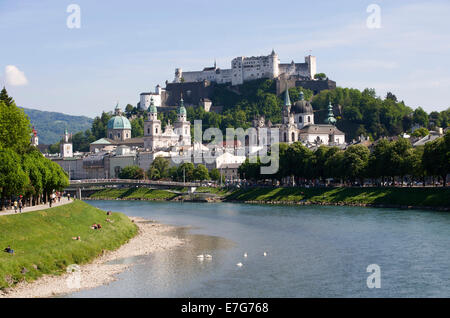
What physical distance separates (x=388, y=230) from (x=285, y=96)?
12804cm

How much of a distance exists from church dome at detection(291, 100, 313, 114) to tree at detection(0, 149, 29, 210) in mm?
129656

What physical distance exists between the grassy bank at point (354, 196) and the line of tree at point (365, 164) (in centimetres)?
218

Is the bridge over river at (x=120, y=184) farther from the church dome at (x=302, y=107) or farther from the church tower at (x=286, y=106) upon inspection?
the church dome at (x=302, y=107)

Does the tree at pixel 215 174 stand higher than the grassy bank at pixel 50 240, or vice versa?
the tree at pixel 215 174

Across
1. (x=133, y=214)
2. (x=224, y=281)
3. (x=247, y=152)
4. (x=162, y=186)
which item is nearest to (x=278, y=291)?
(x=224, y=281)

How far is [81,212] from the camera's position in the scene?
59.7 meters

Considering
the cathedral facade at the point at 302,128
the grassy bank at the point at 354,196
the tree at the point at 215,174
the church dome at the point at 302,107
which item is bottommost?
the grassy bank at the point at 354,196

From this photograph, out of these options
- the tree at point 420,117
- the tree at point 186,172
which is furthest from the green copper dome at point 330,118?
the tree at point 186,172

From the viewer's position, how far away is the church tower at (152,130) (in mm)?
189750

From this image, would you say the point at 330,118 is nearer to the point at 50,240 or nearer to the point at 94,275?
the point at 50,240

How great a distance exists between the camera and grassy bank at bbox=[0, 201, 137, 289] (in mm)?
36812

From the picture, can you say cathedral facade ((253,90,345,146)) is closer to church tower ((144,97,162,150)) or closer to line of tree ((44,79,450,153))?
line of tree ((44,79,450,153))

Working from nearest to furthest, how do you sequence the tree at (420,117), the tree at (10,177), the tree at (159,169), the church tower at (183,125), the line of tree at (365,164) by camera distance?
the tree at (10,177)
the line of tree at (365,164)
the tree at (159,169)
the tree at (420,117)
the church tower at (183,125)
